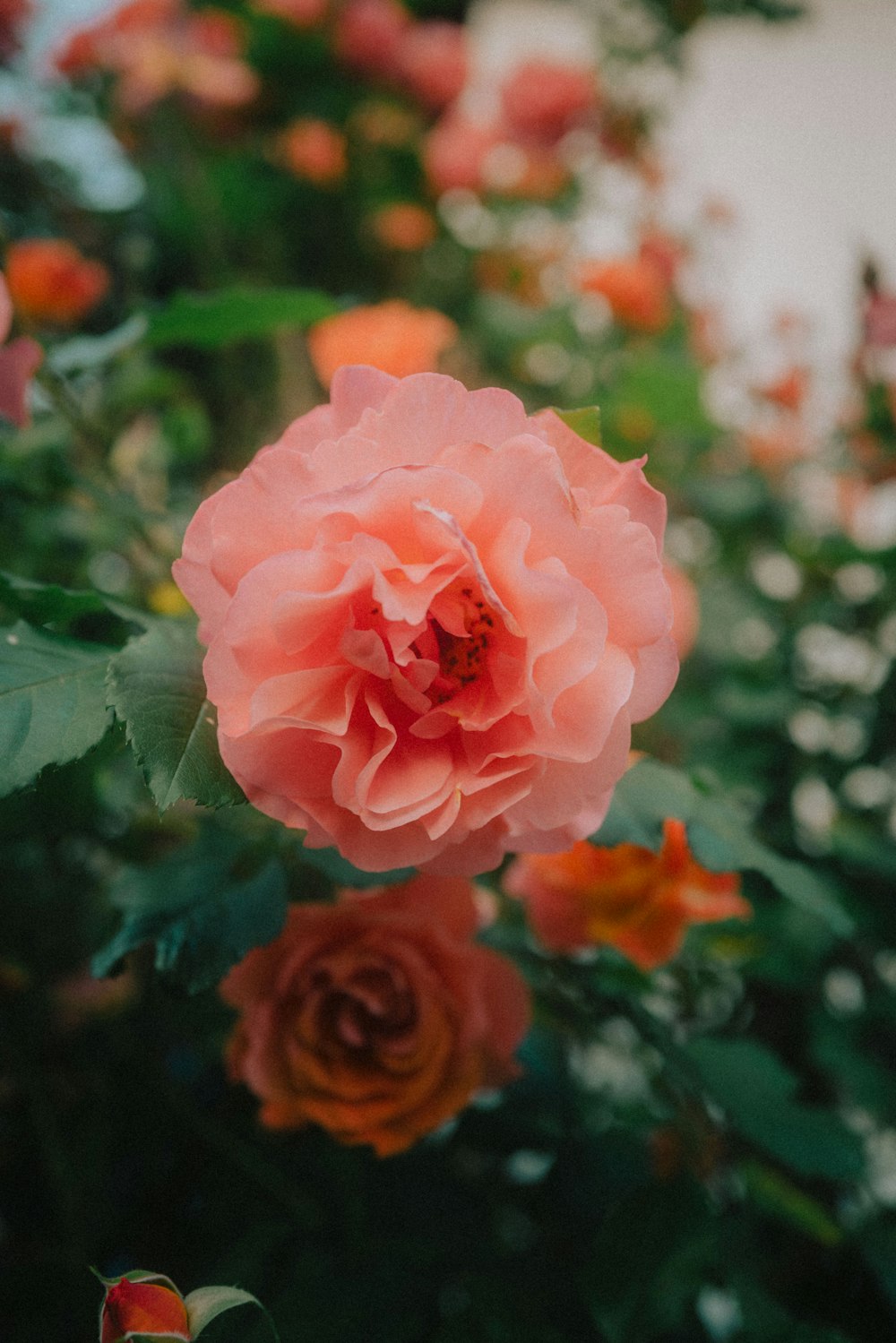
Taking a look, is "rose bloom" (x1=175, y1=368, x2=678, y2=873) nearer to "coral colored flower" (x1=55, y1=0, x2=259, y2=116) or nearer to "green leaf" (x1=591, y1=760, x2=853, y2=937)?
"green leaf" (x1=591, y1=760, x2=853, y2=937)

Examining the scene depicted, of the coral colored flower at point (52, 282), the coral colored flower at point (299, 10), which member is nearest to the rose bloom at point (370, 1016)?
the coral colored flower at point (52, 282)

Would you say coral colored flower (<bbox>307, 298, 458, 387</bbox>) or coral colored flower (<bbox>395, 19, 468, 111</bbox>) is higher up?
coral colored flower (<bbox>395, 19, 468, 111</bbox>)

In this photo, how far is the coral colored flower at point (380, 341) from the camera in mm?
634

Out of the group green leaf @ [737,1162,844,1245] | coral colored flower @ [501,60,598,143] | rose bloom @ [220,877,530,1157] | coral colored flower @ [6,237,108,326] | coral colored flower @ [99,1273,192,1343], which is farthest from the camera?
coral colored flower @ [501,60,598,143]

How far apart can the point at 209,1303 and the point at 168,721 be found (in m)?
0.18

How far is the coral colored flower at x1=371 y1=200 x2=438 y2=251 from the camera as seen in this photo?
3.20 feet

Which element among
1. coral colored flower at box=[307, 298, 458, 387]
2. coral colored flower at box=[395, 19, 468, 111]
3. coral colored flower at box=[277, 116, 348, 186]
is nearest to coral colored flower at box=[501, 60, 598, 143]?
coral colored flower at box=[395, 19, 468, 111]

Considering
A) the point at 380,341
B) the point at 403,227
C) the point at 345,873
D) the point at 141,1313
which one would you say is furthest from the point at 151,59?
the point at 141,1313

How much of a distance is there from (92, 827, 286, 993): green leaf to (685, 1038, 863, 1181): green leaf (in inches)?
11.7

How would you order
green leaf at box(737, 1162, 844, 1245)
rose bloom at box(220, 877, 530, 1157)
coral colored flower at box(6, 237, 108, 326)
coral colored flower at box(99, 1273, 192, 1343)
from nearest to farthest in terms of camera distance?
coral colored flower at box(99, 1273, 192, 1343) → rose bloom at box(220, 877, 530, 1157) → green leaf at box(737, 1162, 844, 1245) → coral colored flower at box(6, 237, 108, 326)

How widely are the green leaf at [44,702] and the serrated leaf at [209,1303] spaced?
167 mm

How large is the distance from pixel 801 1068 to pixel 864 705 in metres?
0.32

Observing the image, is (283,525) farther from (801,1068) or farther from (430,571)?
(801,1068)

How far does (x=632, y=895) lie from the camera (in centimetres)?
45
